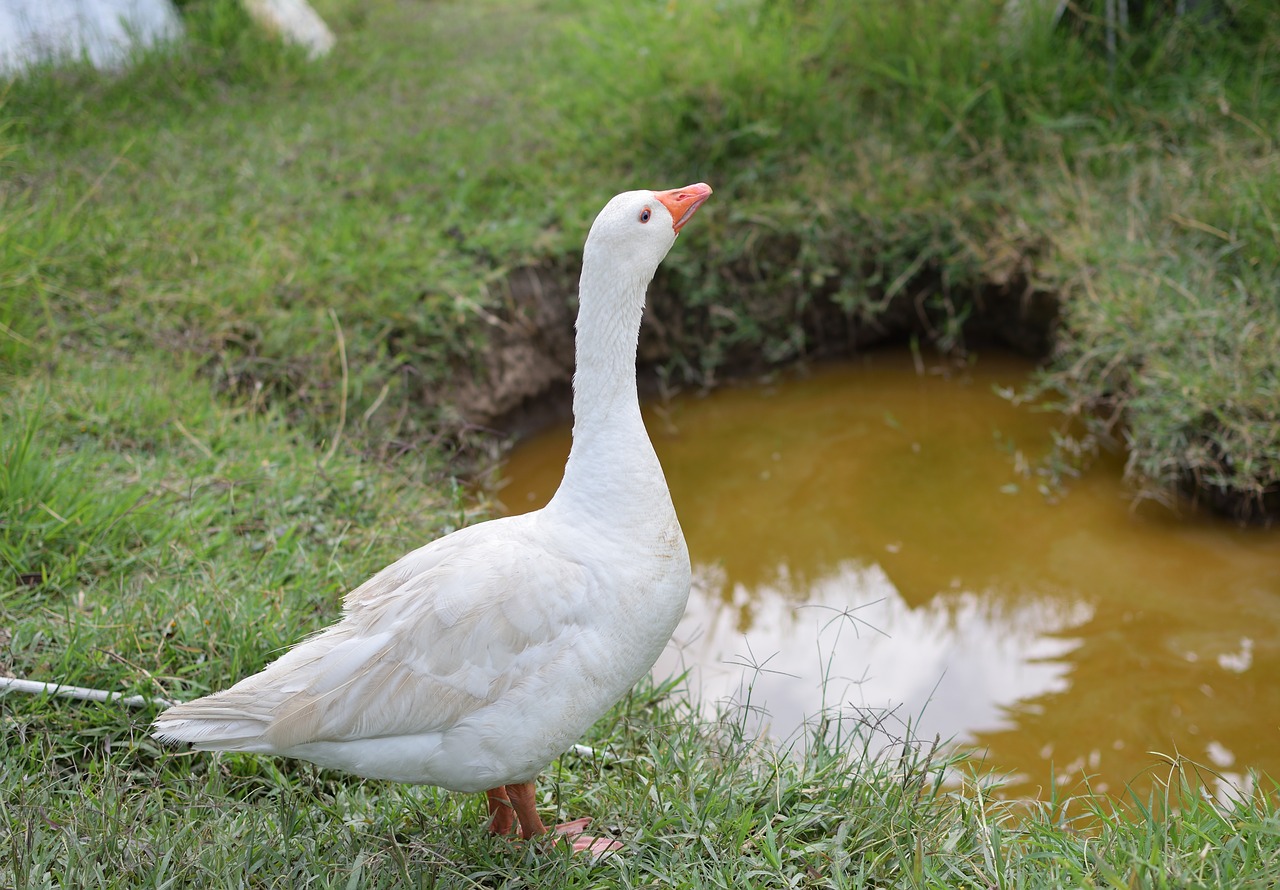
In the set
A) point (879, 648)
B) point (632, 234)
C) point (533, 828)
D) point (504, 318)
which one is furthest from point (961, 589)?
point (504, 318)

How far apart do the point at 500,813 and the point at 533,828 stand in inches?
4.3

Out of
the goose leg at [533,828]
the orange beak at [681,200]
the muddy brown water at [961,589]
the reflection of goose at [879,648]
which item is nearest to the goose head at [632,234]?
the orange beak at [681,200]

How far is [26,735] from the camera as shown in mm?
2605

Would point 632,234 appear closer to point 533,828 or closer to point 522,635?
point 522,635

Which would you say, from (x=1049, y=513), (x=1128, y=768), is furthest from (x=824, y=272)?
(x=1128, y=768)

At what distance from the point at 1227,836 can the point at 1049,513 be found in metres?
2.29

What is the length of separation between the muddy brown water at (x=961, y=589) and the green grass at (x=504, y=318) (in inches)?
8.3

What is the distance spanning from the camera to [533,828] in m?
2.42

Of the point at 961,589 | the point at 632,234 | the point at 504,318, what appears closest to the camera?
the point at 632,234

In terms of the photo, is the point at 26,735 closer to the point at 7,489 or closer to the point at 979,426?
the point at 7,489

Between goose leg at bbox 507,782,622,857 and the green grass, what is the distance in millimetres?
61

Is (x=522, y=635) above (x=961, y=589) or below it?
above

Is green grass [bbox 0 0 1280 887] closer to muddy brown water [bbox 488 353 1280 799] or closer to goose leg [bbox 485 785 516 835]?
goose leg [bbox 485 785 516 835]

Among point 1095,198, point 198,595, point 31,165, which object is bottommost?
point 1095,198
